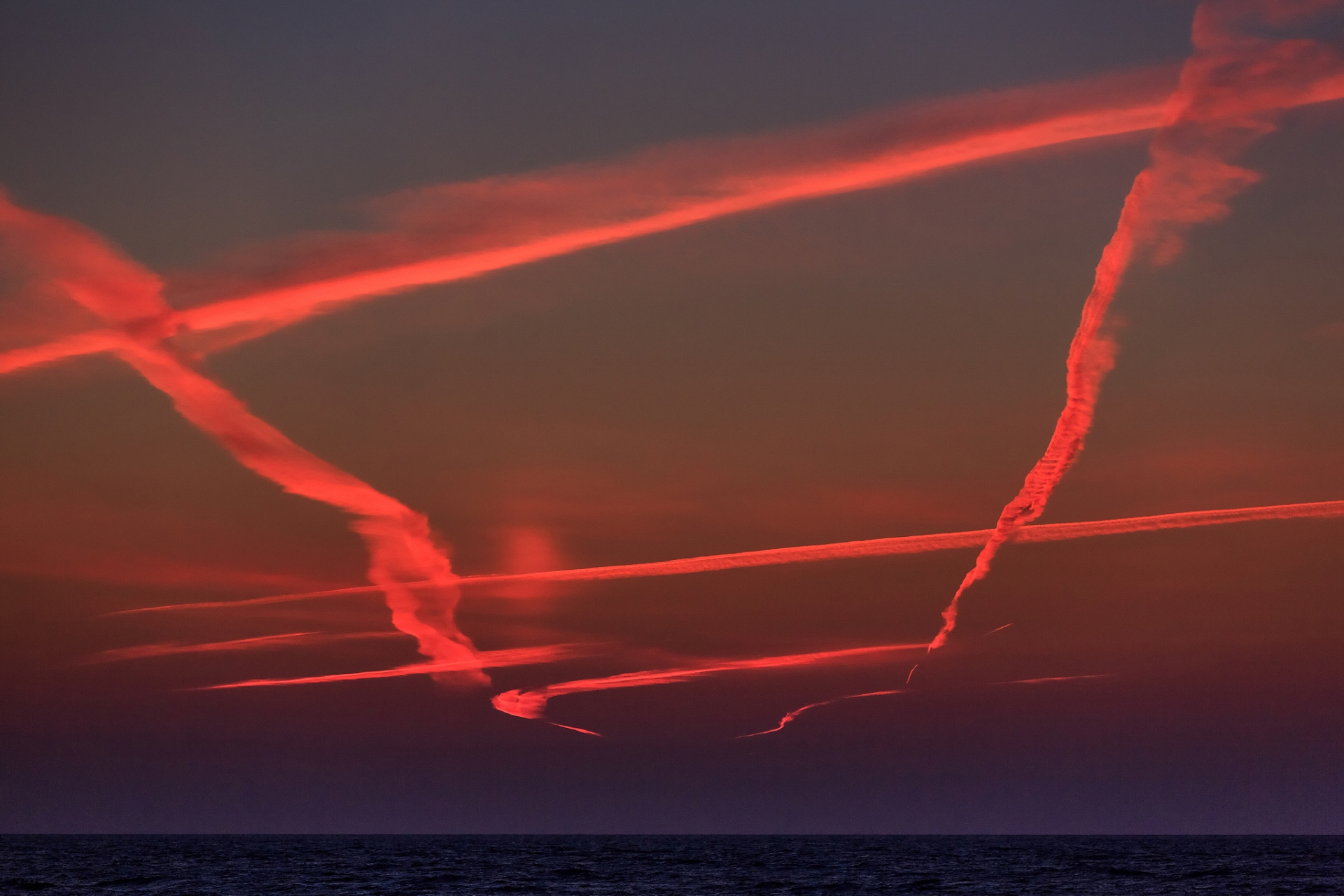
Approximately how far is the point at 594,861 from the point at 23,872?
66.2m

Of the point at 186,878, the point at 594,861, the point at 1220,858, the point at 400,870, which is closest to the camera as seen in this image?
the point at 186,878

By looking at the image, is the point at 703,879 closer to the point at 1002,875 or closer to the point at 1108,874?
the point at 1002,875

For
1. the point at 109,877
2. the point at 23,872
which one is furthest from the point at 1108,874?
the point at 23,872

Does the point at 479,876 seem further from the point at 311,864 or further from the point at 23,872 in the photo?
the point at 23,872

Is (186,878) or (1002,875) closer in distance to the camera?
(186,878)

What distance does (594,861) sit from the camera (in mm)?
157125

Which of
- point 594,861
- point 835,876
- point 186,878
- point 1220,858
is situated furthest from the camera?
point 1220,858

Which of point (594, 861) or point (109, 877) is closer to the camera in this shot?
point (109, 877)

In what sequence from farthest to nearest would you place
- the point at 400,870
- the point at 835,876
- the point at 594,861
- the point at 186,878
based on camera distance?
the point at 594,861 < the point at 400,870 < the point at 835,876 < the point at 186,878

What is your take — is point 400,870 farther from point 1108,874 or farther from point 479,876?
point 1108,874

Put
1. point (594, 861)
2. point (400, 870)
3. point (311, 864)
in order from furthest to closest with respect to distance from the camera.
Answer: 1. point (594, 861)
2. point (311, 864)
3. point (400, 870)

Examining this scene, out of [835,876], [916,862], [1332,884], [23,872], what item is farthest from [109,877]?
[1332,884]

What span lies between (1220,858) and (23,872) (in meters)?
152

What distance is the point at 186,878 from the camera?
110688 millimetres
